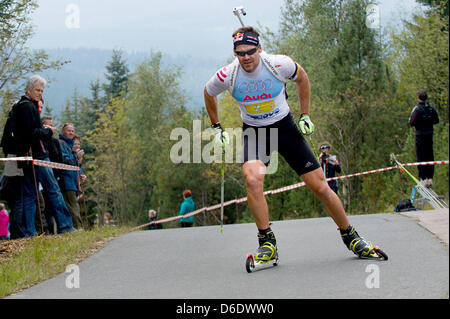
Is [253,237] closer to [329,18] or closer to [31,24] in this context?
[31,24]

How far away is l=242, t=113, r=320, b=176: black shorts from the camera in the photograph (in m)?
6.27

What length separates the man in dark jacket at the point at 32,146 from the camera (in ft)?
30.0

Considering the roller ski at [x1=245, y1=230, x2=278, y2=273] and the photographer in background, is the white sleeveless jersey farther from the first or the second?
the photographer in background

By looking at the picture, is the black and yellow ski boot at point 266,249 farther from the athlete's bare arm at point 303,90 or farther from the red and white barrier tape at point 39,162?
the red and white barrier tape at point 39,162

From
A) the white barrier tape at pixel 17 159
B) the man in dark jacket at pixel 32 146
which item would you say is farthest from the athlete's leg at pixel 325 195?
the white barrier tape at pixel 17 159

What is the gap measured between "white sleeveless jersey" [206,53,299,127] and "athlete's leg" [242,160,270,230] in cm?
45

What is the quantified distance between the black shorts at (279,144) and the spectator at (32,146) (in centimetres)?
400

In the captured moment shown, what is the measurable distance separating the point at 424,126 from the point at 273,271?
7.85m

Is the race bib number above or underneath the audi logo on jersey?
underneath

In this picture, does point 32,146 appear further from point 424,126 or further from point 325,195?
point 424,126

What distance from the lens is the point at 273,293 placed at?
502 centimetres

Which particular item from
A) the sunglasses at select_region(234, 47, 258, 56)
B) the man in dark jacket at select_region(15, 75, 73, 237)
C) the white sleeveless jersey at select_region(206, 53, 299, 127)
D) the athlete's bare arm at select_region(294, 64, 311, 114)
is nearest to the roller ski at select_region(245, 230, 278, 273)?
the white sleeveless jersey at select_region(206, 53, 299, 127)

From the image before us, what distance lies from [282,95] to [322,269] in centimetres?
176

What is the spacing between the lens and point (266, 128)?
6352mm
